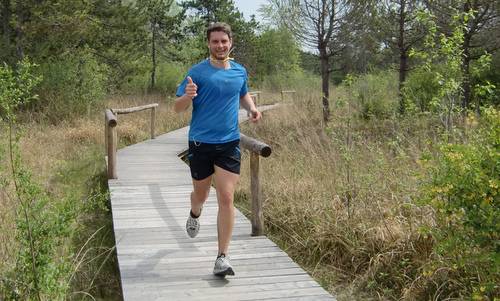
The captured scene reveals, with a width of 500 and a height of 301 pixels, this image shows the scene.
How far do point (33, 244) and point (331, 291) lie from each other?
2.38 m

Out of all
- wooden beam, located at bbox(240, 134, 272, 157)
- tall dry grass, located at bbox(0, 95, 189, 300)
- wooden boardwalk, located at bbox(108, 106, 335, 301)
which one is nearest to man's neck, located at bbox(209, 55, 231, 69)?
wooden beam, located at bbox(240, 134, 272, 157)

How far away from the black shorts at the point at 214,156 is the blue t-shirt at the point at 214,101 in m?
0.04

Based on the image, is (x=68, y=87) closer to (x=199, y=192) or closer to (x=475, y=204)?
(x=199, y=192)

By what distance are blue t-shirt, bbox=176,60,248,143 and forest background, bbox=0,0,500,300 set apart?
839 millimetres

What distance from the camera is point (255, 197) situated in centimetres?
516

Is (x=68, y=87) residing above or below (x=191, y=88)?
below

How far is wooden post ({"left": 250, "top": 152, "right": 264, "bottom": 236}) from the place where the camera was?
511 cm

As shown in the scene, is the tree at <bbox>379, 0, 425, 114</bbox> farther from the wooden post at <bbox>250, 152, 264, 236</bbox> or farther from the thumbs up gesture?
the thumbs up gesture

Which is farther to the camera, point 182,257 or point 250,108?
point 182,257

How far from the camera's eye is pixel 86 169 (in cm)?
966

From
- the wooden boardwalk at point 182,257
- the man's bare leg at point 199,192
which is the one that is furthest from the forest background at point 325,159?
the man's bare leg at point 199,192

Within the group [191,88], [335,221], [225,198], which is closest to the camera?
[191,88]

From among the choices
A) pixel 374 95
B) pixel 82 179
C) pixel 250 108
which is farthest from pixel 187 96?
pixel 374 95

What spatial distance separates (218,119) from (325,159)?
3859mm
